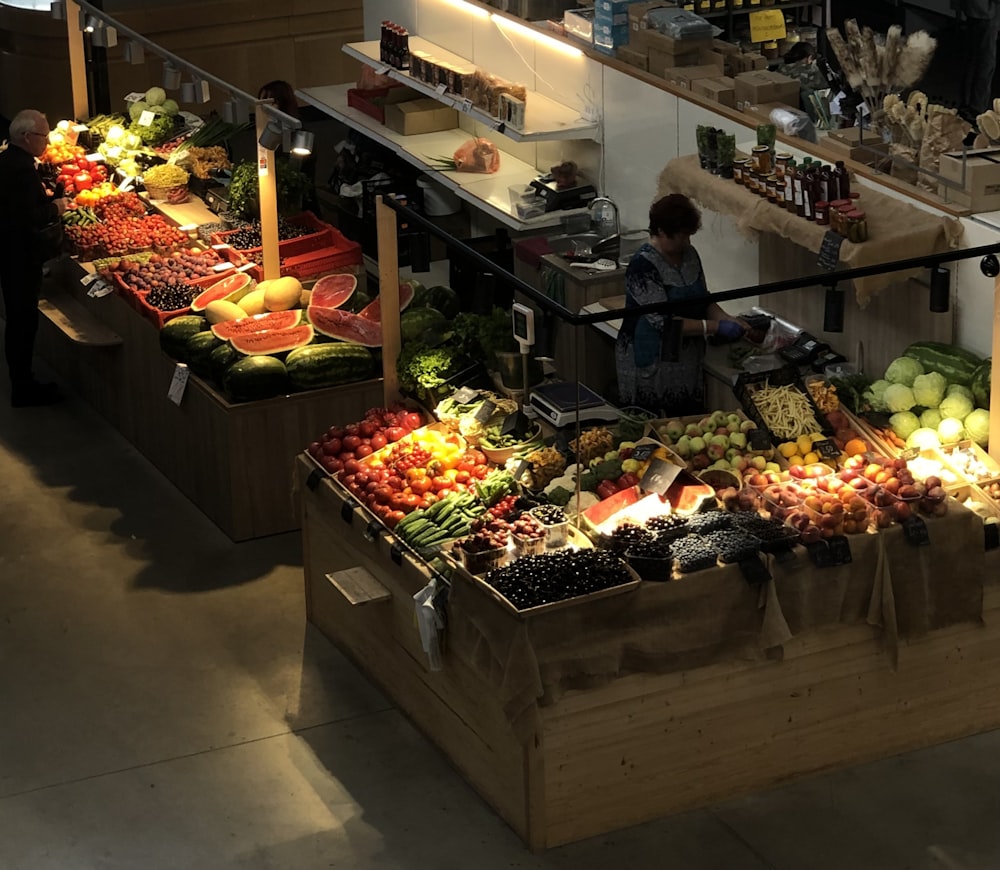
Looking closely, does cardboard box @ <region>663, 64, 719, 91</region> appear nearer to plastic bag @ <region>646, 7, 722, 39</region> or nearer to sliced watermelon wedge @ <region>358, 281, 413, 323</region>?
plastic bag @ <region>646, 7, 722, 39</region>

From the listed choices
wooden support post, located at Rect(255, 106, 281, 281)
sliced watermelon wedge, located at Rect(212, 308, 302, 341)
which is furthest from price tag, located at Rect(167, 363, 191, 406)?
wooden support post, located at Rect(255, 106, 281, 281)

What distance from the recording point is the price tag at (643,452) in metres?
6.79

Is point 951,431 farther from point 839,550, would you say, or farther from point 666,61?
point 666,61

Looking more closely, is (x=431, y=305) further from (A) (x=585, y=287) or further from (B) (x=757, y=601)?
(B) (x=757, y=601)

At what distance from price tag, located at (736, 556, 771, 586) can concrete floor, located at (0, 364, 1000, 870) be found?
86 cm

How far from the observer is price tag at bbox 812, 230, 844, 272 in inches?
293

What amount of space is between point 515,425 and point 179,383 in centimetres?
211

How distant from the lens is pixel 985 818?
6.18 m

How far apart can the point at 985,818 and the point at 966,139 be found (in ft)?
10.3

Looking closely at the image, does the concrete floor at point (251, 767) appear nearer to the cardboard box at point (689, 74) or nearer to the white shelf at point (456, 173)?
the white shelf at point (456, 173)

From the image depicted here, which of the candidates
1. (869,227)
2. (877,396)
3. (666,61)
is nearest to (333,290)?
(666,61)

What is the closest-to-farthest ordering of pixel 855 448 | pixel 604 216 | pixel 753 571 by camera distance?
1. pixel 753 571
2. pixel 855 448
3. pixel 604 216

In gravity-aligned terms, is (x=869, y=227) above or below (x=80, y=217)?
above

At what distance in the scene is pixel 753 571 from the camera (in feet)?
19.7
